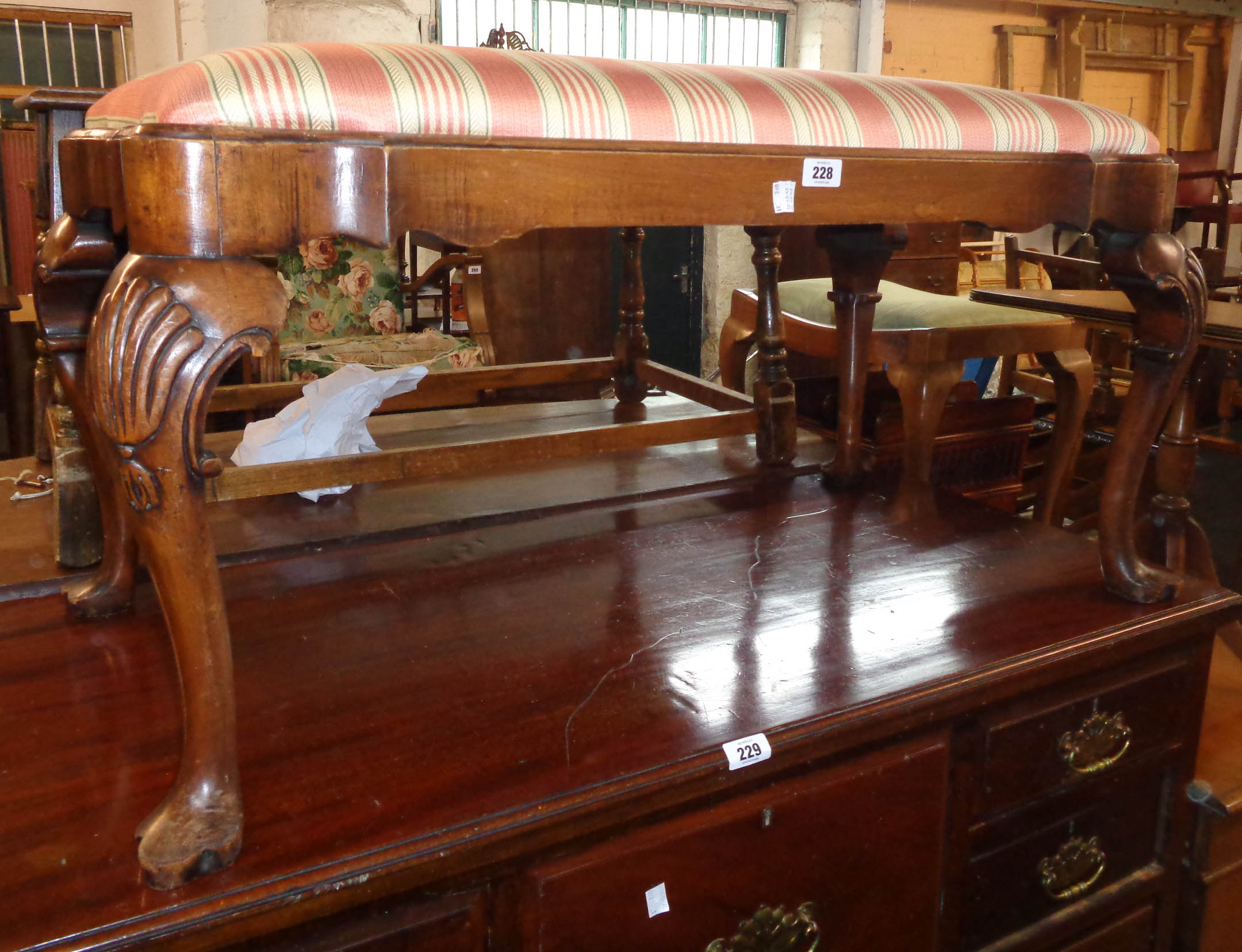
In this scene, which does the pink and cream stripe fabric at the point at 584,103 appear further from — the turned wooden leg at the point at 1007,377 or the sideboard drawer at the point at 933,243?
the sideboard drawer at the point at 933,243

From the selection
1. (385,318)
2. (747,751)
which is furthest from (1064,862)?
(385,318)

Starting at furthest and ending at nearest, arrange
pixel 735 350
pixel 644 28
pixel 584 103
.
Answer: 1. pixel 644 28
2. pixel 735 350
3. pixel 584 103

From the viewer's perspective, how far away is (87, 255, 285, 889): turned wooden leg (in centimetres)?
59

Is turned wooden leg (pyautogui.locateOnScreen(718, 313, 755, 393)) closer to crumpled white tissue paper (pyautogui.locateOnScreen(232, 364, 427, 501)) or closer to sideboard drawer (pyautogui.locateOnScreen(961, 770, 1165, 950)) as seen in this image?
crumpled white tissue paper (pyautogui.locateOnScreen(232, 364, 427, 501))

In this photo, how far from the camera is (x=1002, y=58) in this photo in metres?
5.90

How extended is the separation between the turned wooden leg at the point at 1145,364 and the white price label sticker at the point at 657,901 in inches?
24.3

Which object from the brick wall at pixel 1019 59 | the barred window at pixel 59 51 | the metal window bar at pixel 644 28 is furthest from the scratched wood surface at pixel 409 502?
the brick wall at pixel 1019 59

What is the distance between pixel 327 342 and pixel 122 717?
223 cm

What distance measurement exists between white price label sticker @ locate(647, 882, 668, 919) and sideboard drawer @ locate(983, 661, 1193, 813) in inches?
14.1

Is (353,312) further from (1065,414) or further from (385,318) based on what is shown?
(1065,414)

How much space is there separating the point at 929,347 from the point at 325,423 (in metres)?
0.92

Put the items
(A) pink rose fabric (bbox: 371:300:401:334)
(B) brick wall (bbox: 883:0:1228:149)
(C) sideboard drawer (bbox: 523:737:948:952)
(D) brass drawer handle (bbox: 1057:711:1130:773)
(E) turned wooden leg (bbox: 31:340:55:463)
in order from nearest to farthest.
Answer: (C) sideboard drawer (bbox: 523:737:948:952) → (D) brass drawer handle (bbox: 1057:711:1130:773) → (E) turned wooden leg (bbox: 31:340:55:463) → (A) pink rose fabric (bbox: 371:300:401:334) → (B) brick wall (bbox: 883:0:1228:149)

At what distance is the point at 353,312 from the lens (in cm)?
314

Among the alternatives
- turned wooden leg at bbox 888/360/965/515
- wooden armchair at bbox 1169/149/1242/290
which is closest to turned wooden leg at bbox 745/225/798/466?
turned wooden leg at bbox 888/360/965/515
